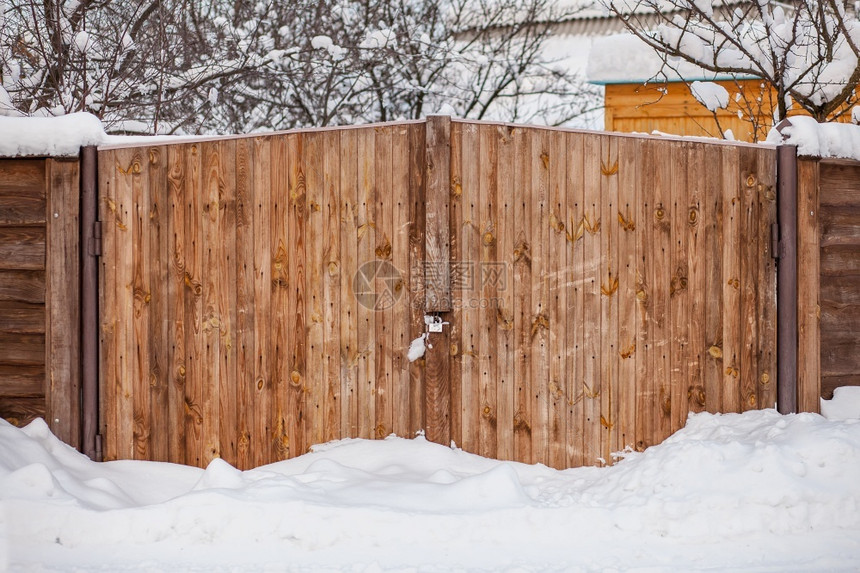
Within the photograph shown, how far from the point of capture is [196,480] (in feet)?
13.5

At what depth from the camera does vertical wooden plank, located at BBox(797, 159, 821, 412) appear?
4324 mm

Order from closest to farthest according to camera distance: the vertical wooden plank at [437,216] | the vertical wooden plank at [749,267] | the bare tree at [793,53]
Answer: the vertical wooden plank at [437,216] < the vertical wooden plank at [749,267] < the bare tree at [793,53]

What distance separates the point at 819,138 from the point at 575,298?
1.75 m

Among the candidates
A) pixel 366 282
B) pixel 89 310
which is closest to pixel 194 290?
pixel 89 310

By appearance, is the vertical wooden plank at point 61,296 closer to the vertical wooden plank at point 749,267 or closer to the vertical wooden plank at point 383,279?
the vertical wooden plank at point 383,279

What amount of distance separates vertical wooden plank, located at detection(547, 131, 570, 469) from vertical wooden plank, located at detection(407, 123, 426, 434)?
0.74 meters

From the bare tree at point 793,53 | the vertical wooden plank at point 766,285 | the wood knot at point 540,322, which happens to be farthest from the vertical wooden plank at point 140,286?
the bare tree at point 793,53

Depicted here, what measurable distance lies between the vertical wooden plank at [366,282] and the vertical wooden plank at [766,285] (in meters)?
2.27

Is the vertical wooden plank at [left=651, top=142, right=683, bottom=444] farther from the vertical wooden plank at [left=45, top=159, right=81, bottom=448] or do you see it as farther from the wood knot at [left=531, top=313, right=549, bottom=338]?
the vertical wooden plank at [left=45, top=159, right=81, bottom=448]

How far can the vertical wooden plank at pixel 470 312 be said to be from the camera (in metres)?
4.17

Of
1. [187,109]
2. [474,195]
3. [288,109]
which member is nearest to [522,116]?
[288,109]

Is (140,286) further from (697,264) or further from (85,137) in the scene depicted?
(697,264)

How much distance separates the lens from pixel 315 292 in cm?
420

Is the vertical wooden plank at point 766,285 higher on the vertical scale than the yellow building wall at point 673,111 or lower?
lower
